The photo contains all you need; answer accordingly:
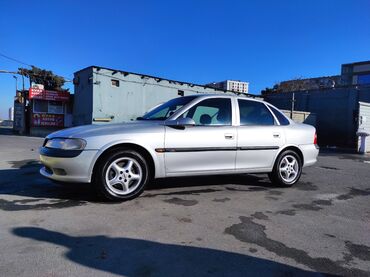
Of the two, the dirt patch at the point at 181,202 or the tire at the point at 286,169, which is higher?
the tire at the point at 286,169

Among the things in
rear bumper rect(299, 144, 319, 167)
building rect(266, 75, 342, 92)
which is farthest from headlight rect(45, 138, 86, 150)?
building rect(266, 75, 342, 92)

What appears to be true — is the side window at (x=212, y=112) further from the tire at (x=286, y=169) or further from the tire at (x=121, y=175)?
the tire at (x=286, y=169)

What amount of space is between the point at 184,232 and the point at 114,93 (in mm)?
19758

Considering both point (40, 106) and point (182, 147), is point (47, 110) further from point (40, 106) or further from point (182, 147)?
point (182, 147)

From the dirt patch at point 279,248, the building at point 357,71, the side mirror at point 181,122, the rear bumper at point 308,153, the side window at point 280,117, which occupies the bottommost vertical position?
the dirt patch at point 279,248

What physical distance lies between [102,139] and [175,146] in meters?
1.06

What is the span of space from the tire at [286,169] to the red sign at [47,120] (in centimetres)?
2449

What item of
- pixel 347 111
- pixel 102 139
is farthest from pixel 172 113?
pixel 347 111

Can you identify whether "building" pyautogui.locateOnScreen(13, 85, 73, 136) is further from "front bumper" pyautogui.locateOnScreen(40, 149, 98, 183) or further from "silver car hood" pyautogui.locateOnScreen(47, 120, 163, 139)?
"front bumper" pyautogui.locateOnScreen(40, 149, 98, 183)

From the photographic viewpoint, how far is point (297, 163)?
21.3 ft

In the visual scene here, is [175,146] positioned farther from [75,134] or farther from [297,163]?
[297,163]

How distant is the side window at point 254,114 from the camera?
5922 millimetres

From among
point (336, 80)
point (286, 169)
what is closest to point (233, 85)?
point (336, 80)

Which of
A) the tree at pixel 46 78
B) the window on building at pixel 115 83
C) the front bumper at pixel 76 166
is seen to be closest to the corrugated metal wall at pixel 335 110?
the window on building at pixel 115 83
